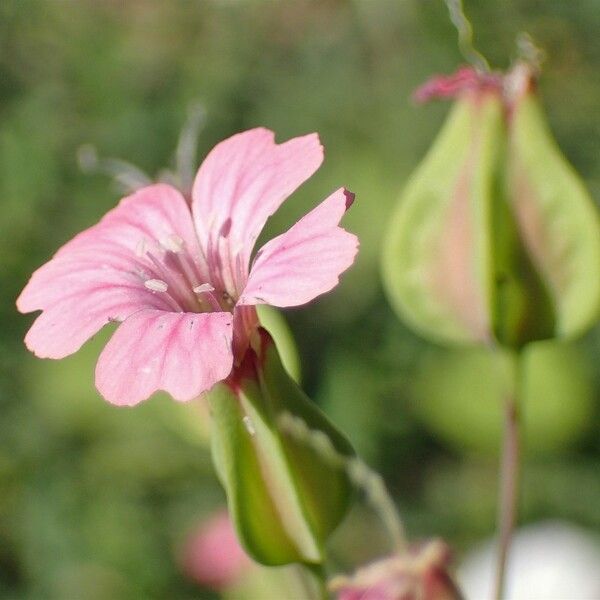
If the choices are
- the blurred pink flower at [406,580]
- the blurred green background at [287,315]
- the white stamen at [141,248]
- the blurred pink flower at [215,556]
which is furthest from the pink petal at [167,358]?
the blurred green background at [287,315]

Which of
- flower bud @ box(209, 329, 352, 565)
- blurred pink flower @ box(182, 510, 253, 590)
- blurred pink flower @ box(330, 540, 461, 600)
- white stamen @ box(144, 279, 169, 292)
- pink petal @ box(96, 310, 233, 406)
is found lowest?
blurred pink flower @ box(182, 510, 253, 590)

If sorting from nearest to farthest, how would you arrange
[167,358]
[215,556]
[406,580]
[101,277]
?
[167,358], [101,277], [406,580], [215,556]

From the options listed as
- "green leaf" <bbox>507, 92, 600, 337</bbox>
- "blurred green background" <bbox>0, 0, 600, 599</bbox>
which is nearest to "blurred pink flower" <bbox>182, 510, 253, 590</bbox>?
"blurred green background" <bbox>0, 0, 600, 599</bbox>

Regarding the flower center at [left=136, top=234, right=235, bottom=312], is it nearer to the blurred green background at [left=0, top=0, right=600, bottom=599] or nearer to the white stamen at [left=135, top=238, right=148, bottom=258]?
the white stamen at [left=135, top=238, right=148, bottom=258]

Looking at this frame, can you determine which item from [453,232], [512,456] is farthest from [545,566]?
[453,232]

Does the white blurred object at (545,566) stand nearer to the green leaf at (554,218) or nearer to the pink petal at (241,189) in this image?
the green leaf at (554,218)

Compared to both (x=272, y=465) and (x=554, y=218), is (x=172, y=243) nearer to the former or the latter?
(x=272, y=465)

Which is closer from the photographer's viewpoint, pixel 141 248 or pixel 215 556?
pixel 141 248
